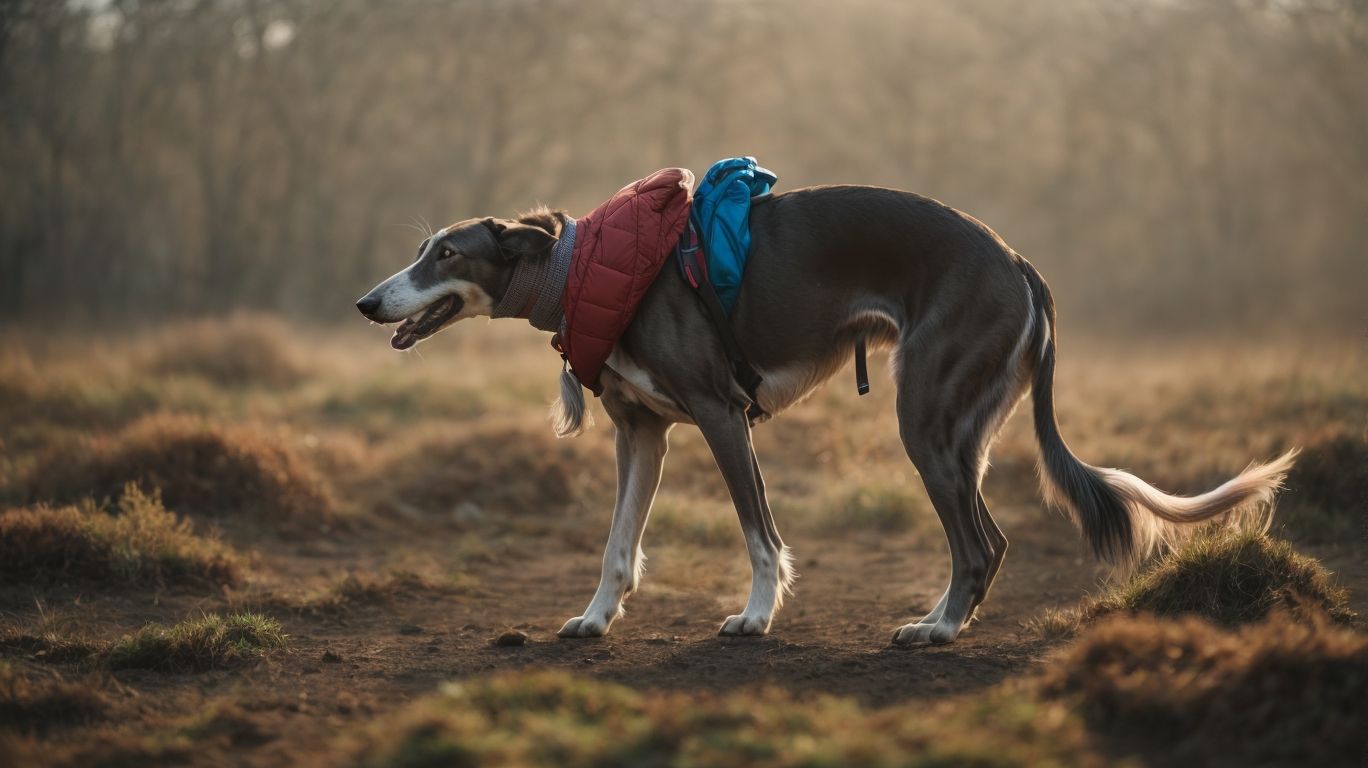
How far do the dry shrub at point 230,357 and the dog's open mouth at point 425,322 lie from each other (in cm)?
1052

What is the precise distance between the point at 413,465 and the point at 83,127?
Result: 19389 mm

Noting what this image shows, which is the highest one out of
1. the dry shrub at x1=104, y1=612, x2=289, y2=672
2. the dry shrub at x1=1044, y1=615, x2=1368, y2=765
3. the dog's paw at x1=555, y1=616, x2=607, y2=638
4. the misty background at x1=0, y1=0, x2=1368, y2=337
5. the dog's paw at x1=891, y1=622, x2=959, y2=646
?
the misty background at x1=0, y1=0, x2=1368, y2=337

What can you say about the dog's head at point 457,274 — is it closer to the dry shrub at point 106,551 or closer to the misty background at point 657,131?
the dry shrub at point 106,551

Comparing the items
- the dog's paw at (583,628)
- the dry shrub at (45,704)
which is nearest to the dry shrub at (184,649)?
the dry shrub at (45,704)

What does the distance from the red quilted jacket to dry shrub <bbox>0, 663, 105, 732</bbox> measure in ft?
8.90

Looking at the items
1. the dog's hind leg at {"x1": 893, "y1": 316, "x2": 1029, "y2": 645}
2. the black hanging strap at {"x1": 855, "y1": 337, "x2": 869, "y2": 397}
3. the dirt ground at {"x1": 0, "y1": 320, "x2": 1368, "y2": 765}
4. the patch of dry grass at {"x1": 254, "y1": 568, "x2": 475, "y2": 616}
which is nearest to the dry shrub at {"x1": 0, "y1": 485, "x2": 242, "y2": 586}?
the dirt ground at {"x1": 0, "y1": 320, "x2": 1368, "y2": 765}

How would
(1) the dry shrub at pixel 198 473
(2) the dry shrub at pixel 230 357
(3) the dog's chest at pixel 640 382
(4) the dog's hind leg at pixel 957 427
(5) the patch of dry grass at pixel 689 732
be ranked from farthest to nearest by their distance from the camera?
(2) the dry shrub at pixel 230 357 < (1) the dry shrub at pixel 198 473 < (3) the dog's chest at pixel 640 382 < (4) the dog's hind leg at pixel 957 427 < (5) the patch of dry grass at pixel 689 732

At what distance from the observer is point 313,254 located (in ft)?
97.1

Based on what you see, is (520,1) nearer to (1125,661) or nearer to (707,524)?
(707,524)

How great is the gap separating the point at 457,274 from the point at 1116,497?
11.5 feet

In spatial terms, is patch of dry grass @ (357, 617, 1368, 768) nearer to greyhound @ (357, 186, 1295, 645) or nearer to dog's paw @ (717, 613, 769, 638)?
greyhound @ (357, 186, 1295, 645)

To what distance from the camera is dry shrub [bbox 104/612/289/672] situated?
5.88 meters

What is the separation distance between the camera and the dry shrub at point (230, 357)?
637 inches

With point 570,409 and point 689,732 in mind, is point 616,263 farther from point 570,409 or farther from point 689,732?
point 689,732
